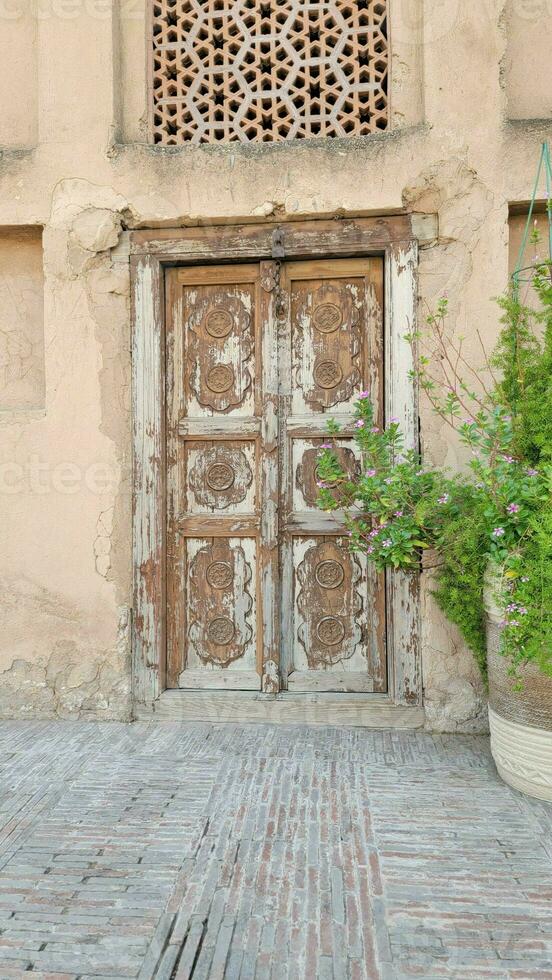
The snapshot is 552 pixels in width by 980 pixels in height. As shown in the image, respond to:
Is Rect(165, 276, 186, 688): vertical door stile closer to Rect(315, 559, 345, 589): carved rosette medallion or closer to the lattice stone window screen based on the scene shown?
Rect(315, 559, 345, 589): carved rosette medallion

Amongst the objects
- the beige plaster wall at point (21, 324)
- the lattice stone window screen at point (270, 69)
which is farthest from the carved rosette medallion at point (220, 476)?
the lattice stone window screen at point (270, 69)

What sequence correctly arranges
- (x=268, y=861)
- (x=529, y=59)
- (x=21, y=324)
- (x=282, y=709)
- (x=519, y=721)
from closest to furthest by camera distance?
(x=268, y=861) < (x=519, y=721) < (x=529, y=59) < (x=282, y=709) < (x=21, y=324)

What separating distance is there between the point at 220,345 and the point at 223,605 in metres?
1.55

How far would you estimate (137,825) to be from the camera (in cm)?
288

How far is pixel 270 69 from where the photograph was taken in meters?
4.23

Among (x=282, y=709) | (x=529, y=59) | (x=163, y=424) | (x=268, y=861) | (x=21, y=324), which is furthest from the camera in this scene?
(x=21, y=324)

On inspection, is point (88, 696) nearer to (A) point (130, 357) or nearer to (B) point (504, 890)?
(A) point (130, 357)

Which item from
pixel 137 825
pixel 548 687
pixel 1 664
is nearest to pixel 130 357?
pixel 1 664

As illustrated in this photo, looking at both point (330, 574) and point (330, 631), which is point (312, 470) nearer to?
point (330, 574)

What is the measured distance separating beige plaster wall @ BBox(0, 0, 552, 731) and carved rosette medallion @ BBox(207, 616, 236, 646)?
0.50 meters

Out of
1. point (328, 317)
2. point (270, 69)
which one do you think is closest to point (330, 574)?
point (328, 317)

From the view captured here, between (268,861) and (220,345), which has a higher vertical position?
(220,345)

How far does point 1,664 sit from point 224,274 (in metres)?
2.63

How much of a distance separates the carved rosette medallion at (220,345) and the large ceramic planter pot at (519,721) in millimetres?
1869
